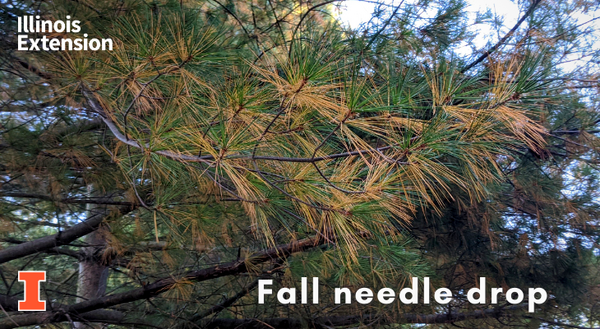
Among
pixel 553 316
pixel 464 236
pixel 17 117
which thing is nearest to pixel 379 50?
pixel 464 236

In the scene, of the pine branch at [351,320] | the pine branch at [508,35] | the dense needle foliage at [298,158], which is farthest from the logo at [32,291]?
the pine branch at [508,35]

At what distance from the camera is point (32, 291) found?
2658 millimetres

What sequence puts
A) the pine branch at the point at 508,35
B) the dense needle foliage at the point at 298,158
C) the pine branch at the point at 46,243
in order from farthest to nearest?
the pine branch at the point at 46,243 → the pine branch at the point at 508,35 → the dense needle foliage at the point at 298,158

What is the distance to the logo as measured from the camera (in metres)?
2.54

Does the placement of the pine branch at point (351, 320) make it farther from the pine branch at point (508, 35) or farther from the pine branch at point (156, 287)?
the pine branch at point (508, 35)

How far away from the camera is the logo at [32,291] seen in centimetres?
254

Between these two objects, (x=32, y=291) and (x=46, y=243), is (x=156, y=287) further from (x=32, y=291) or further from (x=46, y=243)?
(x=32, y=291)

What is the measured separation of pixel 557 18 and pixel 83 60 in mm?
2326

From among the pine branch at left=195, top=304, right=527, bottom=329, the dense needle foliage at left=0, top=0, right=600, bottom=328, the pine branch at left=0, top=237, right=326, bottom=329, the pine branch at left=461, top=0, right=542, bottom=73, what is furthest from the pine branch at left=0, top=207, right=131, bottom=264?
the pine branch at left=461, top=0, right=542, bottom=73

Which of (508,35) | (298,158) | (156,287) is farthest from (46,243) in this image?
(508,35)

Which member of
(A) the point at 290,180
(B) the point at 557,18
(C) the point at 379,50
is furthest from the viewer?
(B) the point at 557,18

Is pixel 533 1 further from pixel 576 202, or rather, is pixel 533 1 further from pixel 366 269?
pixel 366 269

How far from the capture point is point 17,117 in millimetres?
2582

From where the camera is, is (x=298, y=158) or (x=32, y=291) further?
(x=32, y=291)
